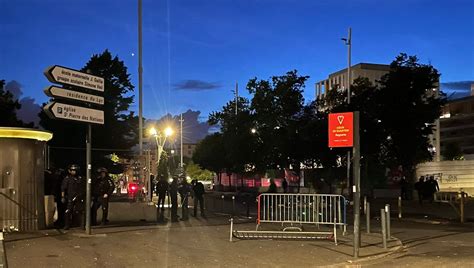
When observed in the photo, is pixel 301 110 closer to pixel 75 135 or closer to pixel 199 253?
pixel 75 135

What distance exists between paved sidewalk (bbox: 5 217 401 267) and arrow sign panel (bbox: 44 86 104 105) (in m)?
3.31

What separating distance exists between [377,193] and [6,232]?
36359mm

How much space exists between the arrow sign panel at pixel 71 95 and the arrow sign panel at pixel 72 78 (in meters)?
0.19

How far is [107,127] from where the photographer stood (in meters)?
49.3

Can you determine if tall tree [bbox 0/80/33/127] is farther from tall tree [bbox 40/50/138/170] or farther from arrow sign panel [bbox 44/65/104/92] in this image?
arrow sign panel [bbox 44/65/104/92]

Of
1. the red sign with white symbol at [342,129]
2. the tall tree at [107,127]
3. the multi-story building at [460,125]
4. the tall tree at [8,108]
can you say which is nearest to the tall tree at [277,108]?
the tall tree at [107,127]

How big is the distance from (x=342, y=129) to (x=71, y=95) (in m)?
6.44

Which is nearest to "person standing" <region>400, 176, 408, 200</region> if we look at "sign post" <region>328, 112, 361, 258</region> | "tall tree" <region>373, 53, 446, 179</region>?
"tall tree" <region>373, 53, 446, 179</region>

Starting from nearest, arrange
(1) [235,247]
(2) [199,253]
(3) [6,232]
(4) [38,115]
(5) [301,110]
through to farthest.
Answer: (2) [199,253], (1) [235,247], (3) [6,232], (5) [301,110], (4) [38,115]

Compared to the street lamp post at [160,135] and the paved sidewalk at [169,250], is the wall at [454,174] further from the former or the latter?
the paved sidewalk at [169,250]

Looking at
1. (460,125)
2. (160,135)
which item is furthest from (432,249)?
(460,125)

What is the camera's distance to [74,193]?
15.1 metres

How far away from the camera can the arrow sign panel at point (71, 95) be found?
13.2 meters

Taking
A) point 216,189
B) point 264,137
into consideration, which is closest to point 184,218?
point 264,137
